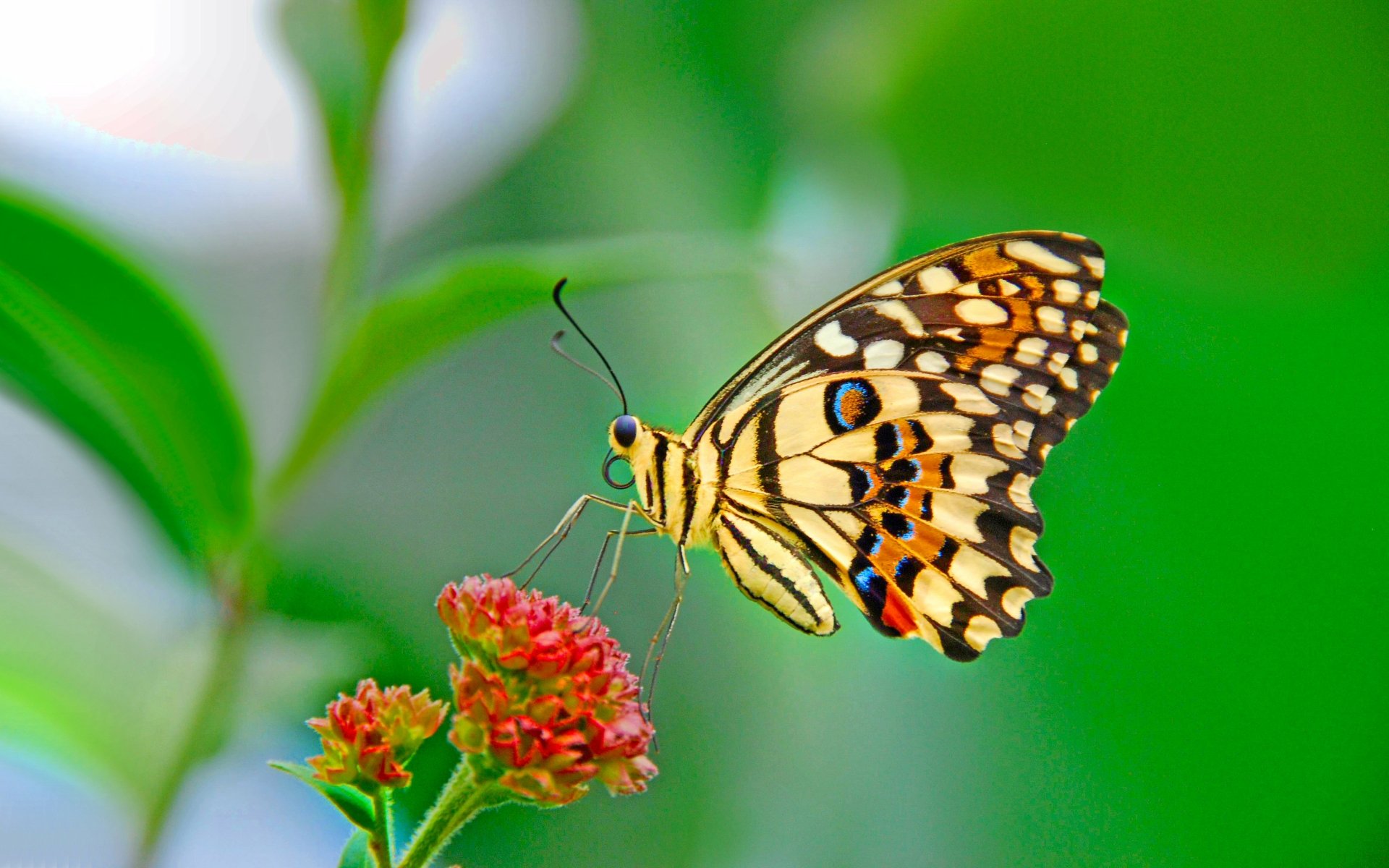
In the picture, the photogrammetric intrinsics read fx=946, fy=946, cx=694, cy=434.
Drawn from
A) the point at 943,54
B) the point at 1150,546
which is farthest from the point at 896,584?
the point at 943,54

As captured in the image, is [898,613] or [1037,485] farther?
[1037,485]

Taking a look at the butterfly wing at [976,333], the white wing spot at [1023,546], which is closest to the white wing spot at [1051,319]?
the butterfly wing at [976,333]

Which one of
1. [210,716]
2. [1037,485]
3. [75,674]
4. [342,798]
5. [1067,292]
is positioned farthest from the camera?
[1037,485]

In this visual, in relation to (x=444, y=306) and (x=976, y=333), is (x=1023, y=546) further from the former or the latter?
(x=444, y=306)

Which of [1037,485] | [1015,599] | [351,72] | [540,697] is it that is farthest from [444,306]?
[1037,485]

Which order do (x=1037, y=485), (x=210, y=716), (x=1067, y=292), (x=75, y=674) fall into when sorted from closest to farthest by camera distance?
(x=210, y=716), (x=75, y=674), (x=1067, y=292), (x=1037, y=485)

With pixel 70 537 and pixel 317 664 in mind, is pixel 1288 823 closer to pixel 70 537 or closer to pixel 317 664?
pixel 317 664

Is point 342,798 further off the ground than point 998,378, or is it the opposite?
point 998,378
